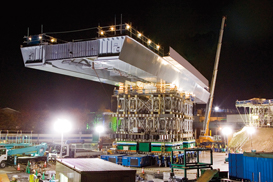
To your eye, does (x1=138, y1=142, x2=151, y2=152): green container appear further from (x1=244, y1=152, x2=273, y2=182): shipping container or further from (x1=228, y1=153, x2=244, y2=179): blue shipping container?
(x1=244, y1=152, x2=273, y2=182): shipping container

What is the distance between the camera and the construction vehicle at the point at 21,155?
76.7ft

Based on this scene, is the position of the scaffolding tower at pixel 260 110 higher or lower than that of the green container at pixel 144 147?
higher

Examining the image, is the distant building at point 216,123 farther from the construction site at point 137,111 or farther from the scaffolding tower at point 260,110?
the construction site at point 137,111

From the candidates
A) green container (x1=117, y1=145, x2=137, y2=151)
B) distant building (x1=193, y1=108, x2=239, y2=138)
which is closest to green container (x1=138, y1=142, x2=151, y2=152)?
green container (x1=117, y1=145, x2=137, y2=151)

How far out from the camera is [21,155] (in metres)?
26.9

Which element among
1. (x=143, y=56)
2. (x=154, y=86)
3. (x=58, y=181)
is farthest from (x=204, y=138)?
(x=58, y=181)

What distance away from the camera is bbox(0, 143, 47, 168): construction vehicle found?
76.7ft

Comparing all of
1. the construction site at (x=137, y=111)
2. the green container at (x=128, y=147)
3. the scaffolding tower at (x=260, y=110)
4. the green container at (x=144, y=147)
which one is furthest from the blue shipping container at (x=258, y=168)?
the scaffolding tower at (x=260, y=110)

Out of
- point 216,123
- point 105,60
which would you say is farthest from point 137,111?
point 216,123

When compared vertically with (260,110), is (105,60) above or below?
above

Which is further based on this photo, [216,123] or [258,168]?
[216,123]

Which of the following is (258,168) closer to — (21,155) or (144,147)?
(144,147)

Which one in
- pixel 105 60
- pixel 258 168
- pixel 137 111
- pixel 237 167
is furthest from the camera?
pixel 137 111

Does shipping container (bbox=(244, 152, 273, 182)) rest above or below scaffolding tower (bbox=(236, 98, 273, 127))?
below
